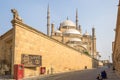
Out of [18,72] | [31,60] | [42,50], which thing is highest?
[42,50]

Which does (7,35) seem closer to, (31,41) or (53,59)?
(31,41)

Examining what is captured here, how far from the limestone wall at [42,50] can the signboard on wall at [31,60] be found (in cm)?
35

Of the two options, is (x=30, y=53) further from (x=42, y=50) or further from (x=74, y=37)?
(x=74, y=37)

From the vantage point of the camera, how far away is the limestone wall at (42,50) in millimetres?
23297

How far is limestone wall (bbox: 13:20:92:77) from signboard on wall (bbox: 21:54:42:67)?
35 cm

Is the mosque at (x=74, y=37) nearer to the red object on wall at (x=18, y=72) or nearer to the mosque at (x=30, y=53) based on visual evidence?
the mosque at (x=30, y=53)

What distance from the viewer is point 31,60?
24.3 metres

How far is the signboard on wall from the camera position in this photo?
2341cm

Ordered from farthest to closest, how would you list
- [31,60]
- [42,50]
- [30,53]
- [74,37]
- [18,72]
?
[74,37] → [42,50] → [30,53] → [31,60] → [18,72]

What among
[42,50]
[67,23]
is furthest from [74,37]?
[42,50]

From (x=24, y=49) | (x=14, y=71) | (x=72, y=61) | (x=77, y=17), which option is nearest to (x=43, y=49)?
(x=24, y=49)

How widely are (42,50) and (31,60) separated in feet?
9.64

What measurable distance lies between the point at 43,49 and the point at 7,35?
12.3 ft

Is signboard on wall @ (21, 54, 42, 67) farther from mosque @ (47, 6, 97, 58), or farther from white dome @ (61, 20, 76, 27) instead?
white dome @ (61, 20, 76, 27)
